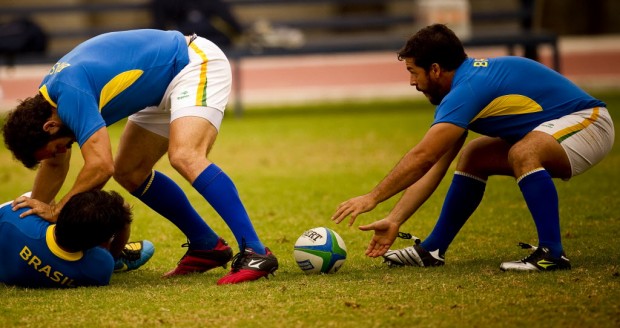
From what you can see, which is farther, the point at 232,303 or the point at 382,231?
the point at 382,231

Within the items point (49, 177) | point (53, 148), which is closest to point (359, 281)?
point (53, 148)

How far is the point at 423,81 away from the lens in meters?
5.82

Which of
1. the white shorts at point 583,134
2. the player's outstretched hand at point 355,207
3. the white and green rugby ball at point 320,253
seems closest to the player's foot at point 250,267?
the white and green rugby ball at point 320,253

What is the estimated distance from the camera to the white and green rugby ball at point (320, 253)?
581cm

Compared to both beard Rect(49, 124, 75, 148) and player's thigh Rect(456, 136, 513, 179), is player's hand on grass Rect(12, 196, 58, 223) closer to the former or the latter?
beard Rect(49, 124, 75, 148)

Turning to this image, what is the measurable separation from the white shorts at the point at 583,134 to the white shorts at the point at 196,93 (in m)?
1.82

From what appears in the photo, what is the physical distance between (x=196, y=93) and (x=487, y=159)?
1.76 metres

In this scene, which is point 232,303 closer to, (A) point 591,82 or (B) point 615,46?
(A) point 591,82

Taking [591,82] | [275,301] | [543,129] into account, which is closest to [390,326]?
[275,301]

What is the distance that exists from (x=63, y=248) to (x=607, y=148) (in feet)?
10.3

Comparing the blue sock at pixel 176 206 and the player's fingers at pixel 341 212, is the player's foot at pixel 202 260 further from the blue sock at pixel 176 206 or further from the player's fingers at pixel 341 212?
the player's fingers at pixel 341 212

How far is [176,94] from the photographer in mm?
5773

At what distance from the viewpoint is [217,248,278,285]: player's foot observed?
218 inches

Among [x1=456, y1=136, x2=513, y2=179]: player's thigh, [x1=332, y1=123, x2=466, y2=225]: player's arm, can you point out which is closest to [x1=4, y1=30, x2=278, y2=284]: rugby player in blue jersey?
[x1=332, y1=123, x2=466, y2=225]: player's arm
